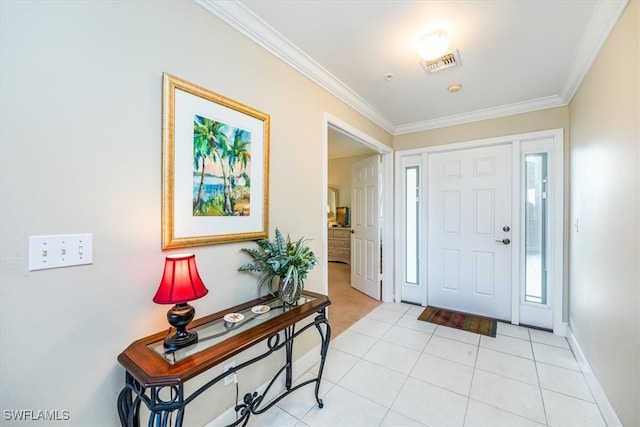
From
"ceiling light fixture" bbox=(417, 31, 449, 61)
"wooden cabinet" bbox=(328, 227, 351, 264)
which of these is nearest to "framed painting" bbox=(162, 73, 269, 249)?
"ceiling light fixture" bbox=(417, 31, 449, 61)

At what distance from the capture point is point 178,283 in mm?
1094

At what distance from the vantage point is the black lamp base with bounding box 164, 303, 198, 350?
1.12 metres

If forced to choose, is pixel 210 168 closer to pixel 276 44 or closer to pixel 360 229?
pixel 276 44

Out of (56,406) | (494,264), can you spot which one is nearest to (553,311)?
(494,264)

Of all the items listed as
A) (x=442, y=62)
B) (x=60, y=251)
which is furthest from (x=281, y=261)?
(x=442, y=62)

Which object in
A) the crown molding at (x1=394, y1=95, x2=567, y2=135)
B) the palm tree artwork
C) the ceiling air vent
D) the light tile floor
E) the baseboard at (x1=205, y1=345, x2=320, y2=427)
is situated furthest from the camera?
the crown molding at (x1=394, y1=95, x2=567, y2=135)

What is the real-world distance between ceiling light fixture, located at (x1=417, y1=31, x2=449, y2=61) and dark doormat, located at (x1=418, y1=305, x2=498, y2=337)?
8.62 feet

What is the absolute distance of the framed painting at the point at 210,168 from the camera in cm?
127

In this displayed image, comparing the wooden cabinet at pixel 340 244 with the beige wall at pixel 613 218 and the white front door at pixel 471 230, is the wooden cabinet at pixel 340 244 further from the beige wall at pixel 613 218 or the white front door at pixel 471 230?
the beige wall at pixel 613 218

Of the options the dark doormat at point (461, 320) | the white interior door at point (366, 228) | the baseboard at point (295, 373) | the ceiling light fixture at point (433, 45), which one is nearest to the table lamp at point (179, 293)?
the baseboard at point (295, 373)

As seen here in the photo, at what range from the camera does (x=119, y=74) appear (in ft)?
3.62

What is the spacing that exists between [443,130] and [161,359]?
354 centimetres

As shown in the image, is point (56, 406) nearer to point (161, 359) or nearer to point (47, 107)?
point (161, 359)

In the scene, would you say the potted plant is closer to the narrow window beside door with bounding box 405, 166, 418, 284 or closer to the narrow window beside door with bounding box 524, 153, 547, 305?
the narrow window beside door with bounding box 405, 166, 418, 284
